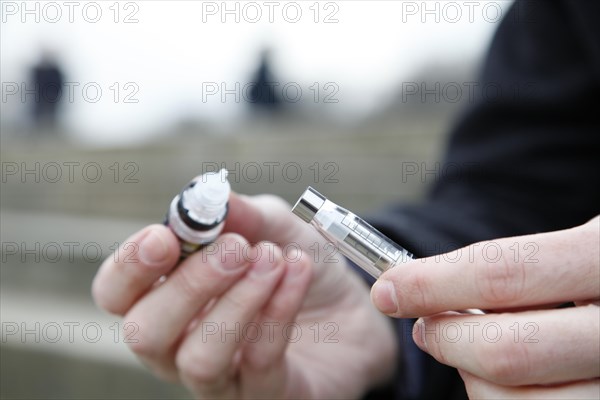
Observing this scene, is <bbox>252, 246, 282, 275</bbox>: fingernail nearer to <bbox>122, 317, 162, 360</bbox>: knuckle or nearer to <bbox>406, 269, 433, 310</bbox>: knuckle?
<bbox>122, 317, 162, 360</bbox>: knuckle

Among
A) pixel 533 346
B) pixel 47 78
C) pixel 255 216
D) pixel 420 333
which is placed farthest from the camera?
pixel 47 78

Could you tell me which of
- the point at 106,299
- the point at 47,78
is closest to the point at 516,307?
the point at 106,299

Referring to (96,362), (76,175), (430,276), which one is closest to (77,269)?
(96,362)

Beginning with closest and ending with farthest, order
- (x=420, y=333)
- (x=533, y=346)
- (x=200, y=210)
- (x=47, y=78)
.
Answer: (x=533, y=346) < (x=420, y=333) < (x=200, y=210) < (x=47, y=78)

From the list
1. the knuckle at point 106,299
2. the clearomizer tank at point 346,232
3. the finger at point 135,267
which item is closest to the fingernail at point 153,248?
the finger at point 135,267

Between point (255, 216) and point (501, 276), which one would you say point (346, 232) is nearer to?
point (501, 276)

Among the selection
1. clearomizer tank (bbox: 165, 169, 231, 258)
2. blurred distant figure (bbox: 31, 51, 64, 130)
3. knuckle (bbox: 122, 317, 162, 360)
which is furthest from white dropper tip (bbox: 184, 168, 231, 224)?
blurred distant figure (bbox: 31, 51, 64, 130)

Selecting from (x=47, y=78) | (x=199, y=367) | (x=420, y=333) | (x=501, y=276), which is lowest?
(x=47, y=78)
